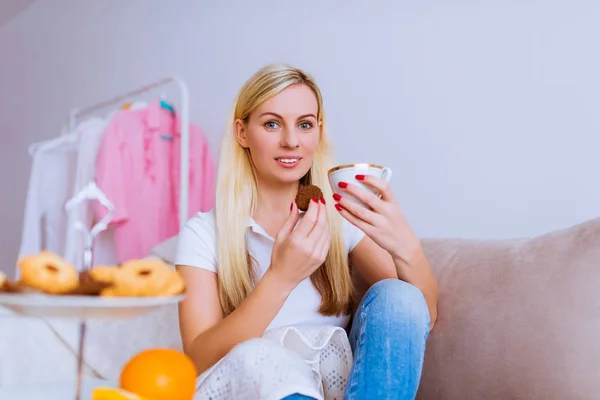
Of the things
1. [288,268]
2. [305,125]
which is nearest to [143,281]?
[288,268]

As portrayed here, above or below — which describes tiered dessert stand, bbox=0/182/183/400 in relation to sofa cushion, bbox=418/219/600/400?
above

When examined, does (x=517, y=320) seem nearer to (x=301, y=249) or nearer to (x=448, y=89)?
(x=301, y=249)

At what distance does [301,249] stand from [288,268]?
0.13 ft

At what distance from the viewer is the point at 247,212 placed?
137cm

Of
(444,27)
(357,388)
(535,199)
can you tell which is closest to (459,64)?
(444,27)

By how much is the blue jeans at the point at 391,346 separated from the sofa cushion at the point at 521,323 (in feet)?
0.54

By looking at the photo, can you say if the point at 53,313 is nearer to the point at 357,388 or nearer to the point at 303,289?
the point at 357,388

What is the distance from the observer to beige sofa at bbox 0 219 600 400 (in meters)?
1.06

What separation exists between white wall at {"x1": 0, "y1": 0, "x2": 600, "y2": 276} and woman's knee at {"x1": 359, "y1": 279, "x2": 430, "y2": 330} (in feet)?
2.20

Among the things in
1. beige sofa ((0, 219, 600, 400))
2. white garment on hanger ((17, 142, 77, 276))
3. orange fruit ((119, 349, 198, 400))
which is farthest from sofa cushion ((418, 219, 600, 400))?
white garment on hanger ((17, 142, 77, 276))

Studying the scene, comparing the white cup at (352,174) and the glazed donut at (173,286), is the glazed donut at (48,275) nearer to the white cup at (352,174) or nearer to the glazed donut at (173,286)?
the glazed donut at (173,286)

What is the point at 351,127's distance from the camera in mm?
2080

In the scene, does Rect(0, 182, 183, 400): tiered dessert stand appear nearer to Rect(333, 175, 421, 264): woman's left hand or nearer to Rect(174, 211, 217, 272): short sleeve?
Rect(333, 175, 421, 264): woman's left hand

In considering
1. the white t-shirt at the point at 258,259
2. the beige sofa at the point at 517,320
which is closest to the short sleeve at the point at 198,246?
the white t-shirt at the point at 258,259
